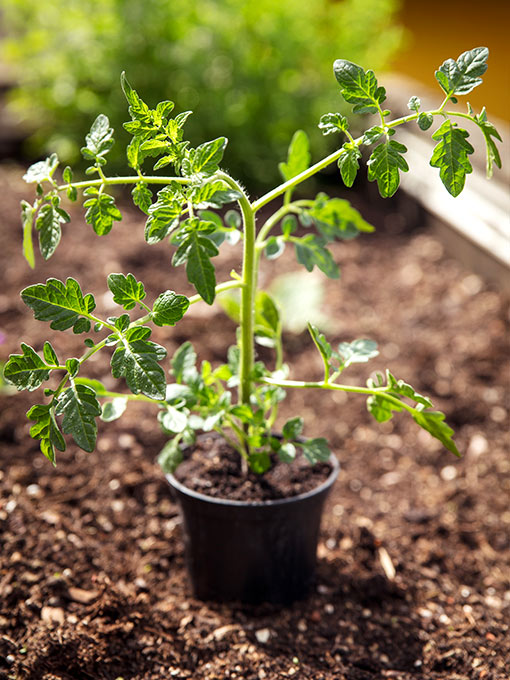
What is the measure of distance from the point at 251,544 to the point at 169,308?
648 mm

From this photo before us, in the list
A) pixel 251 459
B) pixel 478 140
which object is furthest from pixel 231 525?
pixel 478 140

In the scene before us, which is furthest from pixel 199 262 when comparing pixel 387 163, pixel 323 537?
pixel 323 537

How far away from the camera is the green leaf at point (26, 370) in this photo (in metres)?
1.21

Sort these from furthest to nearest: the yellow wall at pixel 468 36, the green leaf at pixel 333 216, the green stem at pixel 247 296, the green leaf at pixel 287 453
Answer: the yellow wall at pixel 468 36 < the green leaf at pixel 333 216 < the green leaf at pixel 287 453 < the green stem at pixel 247 296

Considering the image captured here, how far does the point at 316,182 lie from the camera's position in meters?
4.33

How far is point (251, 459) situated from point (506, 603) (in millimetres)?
771

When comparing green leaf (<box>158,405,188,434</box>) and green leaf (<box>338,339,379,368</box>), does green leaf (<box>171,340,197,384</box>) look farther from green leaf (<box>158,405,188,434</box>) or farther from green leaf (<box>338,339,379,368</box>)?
green leaf (<box>338,339,379,368</box>)

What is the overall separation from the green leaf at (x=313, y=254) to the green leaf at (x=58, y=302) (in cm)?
50

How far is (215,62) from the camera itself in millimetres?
4070

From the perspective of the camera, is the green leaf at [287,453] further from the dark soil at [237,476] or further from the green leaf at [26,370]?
the green leaf at [26,370]

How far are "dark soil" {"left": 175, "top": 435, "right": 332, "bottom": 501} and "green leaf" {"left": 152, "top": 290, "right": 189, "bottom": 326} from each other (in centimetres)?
54

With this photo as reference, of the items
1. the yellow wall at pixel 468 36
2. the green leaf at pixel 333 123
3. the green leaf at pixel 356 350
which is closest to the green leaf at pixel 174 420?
the green leaf at pixel 356 350

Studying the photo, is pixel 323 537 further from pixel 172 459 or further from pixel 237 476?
pixel 172 459

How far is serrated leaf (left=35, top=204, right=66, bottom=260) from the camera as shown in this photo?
1260mm
